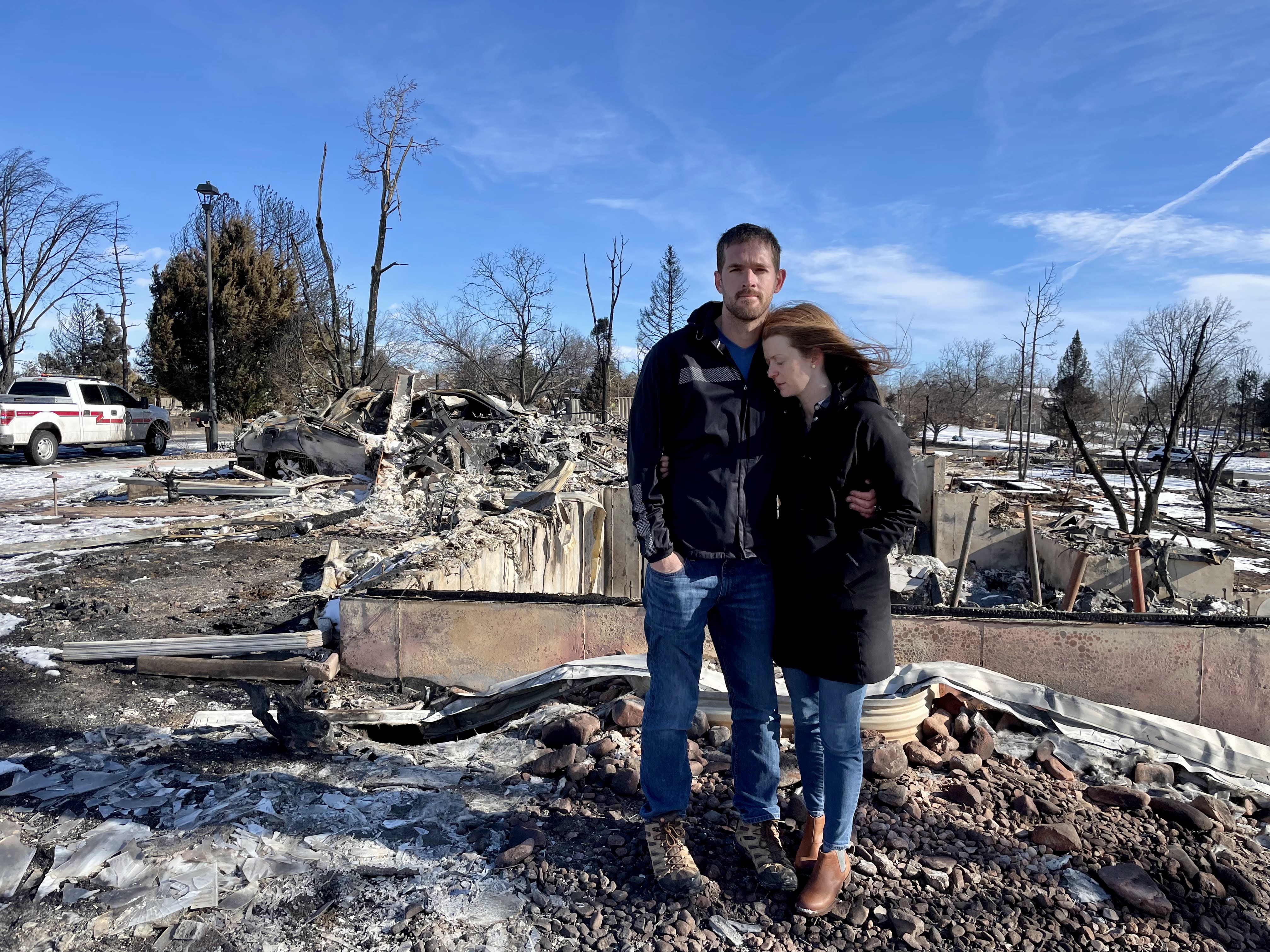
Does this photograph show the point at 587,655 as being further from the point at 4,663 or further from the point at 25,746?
the point at 4,663

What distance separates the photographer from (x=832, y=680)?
228 cm

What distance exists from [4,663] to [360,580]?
2161 millimetres

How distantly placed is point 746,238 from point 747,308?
0.21 metres

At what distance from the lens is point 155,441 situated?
19.2m

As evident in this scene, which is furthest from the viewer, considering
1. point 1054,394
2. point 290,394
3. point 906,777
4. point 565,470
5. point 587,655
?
point 1054,394

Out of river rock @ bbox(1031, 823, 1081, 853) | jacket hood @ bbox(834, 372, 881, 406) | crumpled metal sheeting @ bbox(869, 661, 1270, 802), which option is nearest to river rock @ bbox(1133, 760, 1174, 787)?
crumpled metal sheeting @ bbox(869, 661, 1270, 802)

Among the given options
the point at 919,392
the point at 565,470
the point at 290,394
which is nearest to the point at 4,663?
the point at 565,470

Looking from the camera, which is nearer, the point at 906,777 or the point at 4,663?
the point at 906,777

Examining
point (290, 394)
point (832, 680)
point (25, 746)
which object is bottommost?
point (25, 746)

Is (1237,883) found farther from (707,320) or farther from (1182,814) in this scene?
(707,320)

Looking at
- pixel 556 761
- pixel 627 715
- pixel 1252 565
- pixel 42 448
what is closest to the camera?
pixel 556 761

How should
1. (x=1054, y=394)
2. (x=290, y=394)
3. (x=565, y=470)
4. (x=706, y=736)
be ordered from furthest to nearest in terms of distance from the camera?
1. (x=1054, y=394)
2. (x=290, y=394)
3. (x=565, y=470)
4. (x=706, y=736)

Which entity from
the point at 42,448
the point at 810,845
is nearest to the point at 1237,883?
the point at 810,845

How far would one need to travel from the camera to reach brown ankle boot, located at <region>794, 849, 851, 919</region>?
2.29 meters
